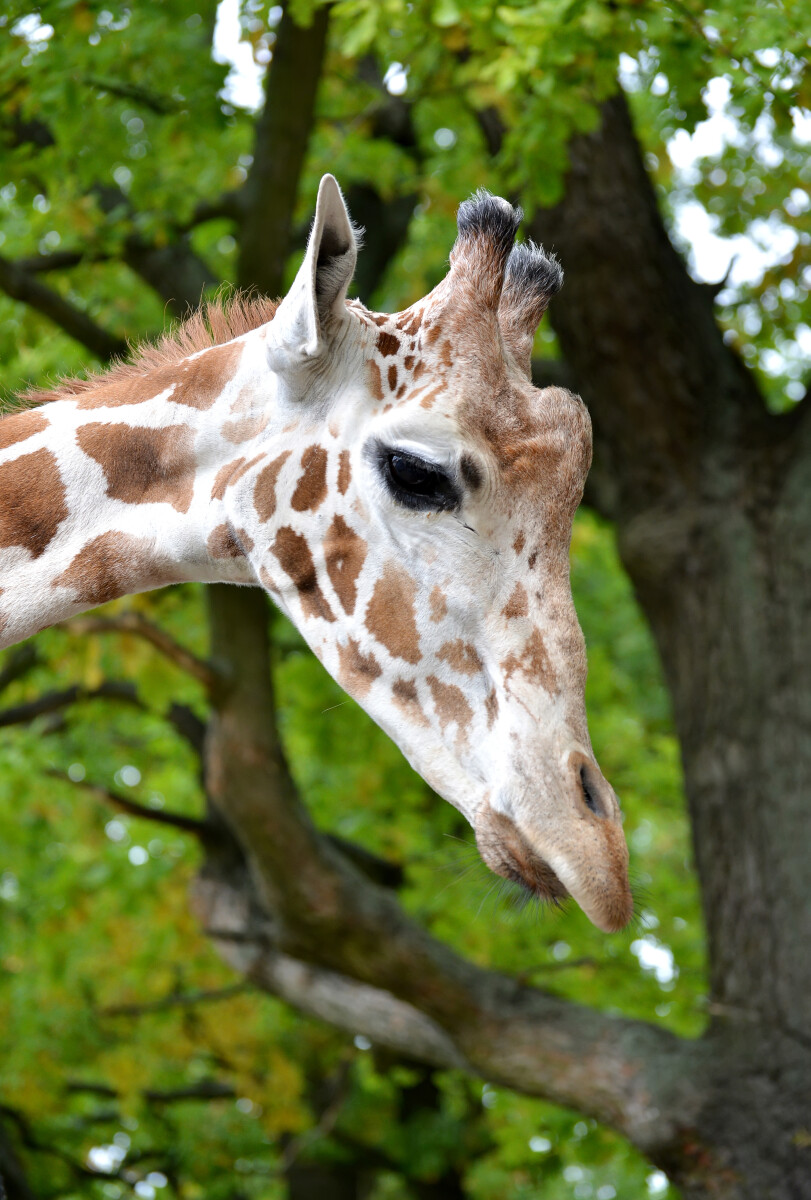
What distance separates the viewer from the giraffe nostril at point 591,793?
209 centimetres

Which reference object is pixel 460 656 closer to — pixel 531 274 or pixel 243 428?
pixel 243 428

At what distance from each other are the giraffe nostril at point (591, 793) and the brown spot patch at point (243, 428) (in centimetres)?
102

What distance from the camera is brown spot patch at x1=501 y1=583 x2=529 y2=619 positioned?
7.38 ft

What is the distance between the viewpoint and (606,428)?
231 inches

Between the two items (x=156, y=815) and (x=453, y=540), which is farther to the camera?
(x=156, y=815)

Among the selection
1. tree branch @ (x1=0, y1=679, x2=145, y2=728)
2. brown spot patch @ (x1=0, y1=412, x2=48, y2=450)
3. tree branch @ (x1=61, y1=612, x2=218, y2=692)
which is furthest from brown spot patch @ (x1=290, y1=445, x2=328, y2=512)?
tree branch @ (x1=0, y1=679, x2=145, y2=728)

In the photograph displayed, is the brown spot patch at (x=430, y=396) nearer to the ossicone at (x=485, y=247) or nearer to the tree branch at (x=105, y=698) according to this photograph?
the ossicone at (x=485, y=247)

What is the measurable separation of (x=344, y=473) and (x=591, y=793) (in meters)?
0.83

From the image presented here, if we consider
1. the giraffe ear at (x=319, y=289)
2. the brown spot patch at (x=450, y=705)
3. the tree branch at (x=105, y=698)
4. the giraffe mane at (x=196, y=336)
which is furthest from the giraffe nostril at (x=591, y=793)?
the tree branch at (x=105, y=698)

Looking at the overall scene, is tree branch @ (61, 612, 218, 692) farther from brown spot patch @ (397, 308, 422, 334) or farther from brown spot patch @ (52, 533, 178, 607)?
brown spot patch @ (397, 308, 422, 334)

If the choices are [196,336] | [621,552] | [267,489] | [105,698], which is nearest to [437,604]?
[267,489]

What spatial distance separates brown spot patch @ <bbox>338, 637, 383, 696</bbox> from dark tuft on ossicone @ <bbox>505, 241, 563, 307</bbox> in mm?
907

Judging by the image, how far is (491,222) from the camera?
8.24 ft

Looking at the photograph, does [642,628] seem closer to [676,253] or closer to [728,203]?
[728,203]
